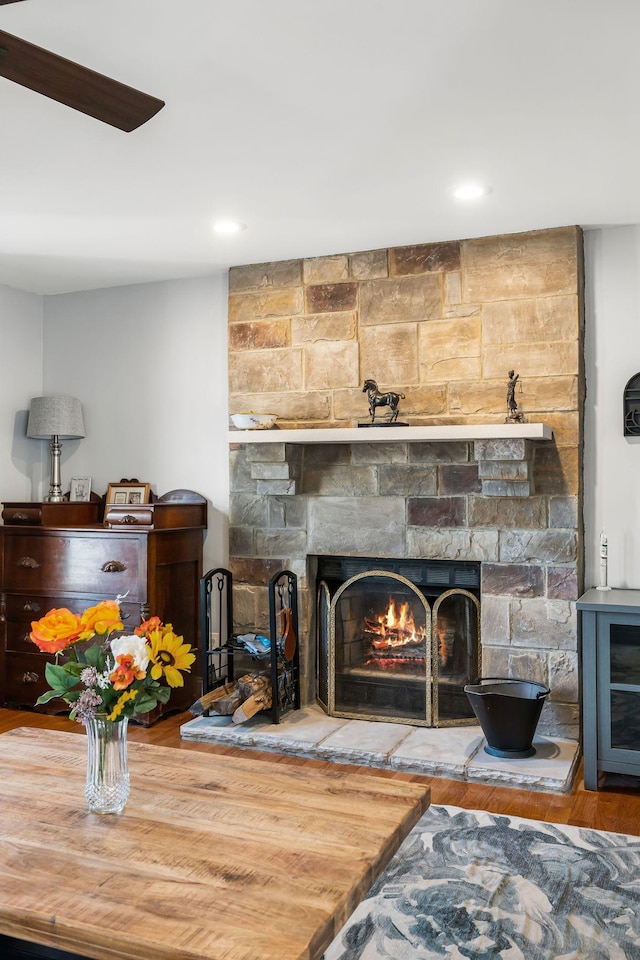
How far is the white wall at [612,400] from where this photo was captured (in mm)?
3775

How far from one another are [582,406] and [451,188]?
1248mm

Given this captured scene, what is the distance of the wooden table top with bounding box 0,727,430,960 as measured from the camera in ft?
4.42

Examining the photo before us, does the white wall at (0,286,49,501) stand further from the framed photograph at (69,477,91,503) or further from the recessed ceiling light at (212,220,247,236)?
the recessed ceiling light at (212,220,247,236)

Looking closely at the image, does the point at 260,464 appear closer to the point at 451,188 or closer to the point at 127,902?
the point at 451,188

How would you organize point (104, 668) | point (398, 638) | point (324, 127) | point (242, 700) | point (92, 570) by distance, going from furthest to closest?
point (92, 570) → point (398, 638) → point (242, 700) → point (324, 127) → point (104, 668)

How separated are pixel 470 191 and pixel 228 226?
1131mm

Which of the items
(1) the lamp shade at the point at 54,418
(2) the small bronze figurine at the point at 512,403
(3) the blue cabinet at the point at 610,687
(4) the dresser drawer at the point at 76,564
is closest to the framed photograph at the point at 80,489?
(1) the lamp shade at the point at 54,418

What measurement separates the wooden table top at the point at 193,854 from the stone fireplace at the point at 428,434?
6.48 feet

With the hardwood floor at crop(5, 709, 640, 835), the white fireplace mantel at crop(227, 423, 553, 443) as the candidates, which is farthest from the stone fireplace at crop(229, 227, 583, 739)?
the hardwood floor at crop(5, 709, 640, 835)

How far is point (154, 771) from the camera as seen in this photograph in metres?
2.12

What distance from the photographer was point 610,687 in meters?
3.37

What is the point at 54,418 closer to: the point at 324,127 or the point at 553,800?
the point at 324,127

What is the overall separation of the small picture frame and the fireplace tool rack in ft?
2.16

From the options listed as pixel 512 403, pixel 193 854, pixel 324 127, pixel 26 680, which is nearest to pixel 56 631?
pixel 193 854
